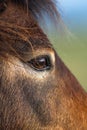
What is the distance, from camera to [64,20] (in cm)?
360

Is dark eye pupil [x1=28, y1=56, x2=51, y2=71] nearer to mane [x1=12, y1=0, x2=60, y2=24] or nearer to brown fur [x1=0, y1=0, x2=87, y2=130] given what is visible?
brown fur [x1=0, y1=0, x2=87, y2=130]

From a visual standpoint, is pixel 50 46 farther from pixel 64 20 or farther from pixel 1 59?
pixel 64 20

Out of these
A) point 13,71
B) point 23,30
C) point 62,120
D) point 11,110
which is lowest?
point 62,120

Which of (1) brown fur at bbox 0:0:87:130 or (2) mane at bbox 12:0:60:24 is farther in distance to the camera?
(2) mane at bbox 12:0:60:24

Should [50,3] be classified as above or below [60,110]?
above

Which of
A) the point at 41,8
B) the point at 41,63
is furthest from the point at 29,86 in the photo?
the point at 41,8

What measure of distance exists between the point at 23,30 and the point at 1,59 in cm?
26

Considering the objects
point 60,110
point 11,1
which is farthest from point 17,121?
point 11,1

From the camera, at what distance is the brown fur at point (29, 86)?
2.97 m

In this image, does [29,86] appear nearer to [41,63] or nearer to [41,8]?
[41,63]

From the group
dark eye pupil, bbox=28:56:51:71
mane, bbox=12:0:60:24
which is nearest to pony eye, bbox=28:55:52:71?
dark eye pupil, bbox=28:56:51:71

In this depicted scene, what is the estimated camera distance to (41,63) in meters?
3.03

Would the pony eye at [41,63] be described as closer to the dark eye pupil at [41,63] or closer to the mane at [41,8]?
the dark eye pupil at [41,63]

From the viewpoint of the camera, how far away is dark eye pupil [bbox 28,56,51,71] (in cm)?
300
